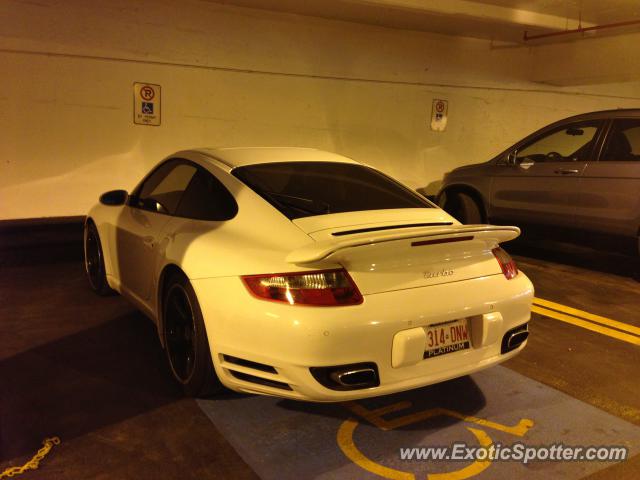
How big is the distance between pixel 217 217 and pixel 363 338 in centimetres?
123

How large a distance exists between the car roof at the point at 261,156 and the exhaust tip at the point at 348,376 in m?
1.52

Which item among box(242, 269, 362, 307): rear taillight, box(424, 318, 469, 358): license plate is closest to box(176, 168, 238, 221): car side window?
box(242, 269, 362, 307): rear taillight

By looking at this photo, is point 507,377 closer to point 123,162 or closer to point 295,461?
point 295,461

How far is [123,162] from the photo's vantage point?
7664 millimetres

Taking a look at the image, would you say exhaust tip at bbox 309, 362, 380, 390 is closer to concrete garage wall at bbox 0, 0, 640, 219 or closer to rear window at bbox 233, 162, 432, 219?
rear window at bbox 233, 162, 432, 219

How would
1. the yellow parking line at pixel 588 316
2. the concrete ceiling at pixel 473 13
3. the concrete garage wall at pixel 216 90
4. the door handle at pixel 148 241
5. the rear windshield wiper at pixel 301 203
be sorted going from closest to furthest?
the rear windshield wiper at pixel 301 203
the door handle at pixel 148 241
the yellow parking line at pixel 588 316
the concrete garage wall at pixel 216 90
the concrete ceiling at pixel 473 13

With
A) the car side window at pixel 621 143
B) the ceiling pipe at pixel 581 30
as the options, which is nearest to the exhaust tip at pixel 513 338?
the car side window at pixel 621 143

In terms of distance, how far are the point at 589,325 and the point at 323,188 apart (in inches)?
107

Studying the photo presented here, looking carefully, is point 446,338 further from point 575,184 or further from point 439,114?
point 439,114

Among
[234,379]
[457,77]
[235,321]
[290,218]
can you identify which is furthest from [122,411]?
[457,77]

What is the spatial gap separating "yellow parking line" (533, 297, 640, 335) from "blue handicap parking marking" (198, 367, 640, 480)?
1679mm

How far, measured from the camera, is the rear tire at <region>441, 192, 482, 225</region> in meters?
7.63

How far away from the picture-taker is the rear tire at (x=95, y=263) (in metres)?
4.82

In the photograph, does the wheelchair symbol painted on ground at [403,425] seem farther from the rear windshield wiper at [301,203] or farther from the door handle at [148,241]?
the door handle at [148,241]
